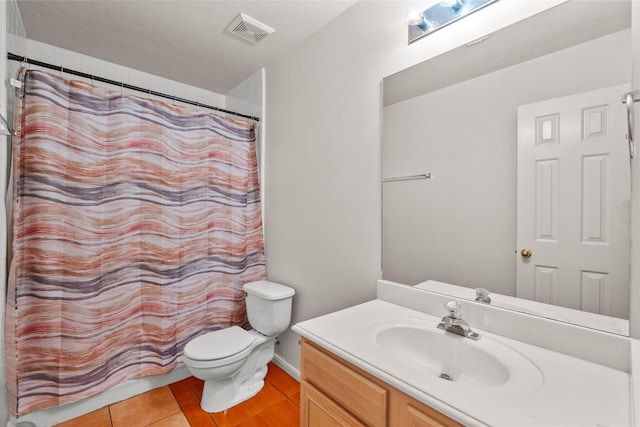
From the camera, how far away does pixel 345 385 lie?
0.92 m

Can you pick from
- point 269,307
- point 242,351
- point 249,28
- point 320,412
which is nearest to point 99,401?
point 242,351

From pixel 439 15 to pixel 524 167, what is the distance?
76 centimetres

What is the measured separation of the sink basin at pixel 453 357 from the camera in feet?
2.60

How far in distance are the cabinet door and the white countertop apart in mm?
194

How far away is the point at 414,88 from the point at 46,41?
2456 mm

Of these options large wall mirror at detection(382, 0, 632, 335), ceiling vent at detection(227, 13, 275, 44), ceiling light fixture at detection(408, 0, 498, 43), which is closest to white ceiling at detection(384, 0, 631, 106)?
large wall mirror at detection(382, 0, 632, 335)

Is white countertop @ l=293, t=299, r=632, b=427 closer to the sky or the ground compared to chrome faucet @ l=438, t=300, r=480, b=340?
closer to the ground

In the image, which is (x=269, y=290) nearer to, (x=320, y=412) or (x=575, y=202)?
(x=320, y=412)

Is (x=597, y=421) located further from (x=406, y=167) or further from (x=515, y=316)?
(x=406, y=167)

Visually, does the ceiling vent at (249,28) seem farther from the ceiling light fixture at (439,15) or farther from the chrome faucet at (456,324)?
the chrome faucet at (456,324)

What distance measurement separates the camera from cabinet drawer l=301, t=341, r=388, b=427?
82 cm

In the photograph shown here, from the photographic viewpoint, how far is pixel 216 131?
2.15 meters

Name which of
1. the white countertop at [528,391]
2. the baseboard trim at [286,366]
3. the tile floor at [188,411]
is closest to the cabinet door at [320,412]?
the white countertop at [528,391]

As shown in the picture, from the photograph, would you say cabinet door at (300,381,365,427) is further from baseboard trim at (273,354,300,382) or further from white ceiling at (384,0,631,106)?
white ceiling at (384,0,631,106)
